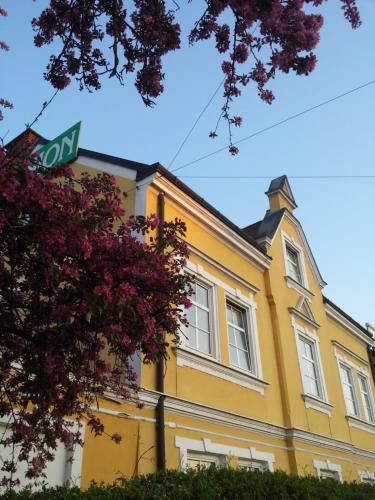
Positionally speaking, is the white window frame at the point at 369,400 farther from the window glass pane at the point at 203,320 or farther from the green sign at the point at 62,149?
the green sign at the point at 62,149

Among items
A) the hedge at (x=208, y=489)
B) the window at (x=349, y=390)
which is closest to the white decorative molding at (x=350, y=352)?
the window at (x=349, y=390)

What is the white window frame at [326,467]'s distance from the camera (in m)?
12.0

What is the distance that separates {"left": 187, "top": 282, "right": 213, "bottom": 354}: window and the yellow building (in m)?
0.03

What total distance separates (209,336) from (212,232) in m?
2.48

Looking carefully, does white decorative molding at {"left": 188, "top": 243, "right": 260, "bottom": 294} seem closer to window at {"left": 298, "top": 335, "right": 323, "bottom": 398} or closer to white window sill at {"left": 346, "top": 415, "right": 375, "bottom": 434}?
window at {"left": 298, "top": 335, "right": 323, "bottom": 398}

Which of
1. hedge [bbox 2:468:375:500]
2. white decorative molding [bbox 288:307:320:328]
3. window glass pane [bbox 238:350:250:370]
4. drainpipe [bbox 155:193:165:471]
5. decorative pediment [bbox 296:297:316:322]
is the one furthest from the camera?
decorative pediment [bbox 296:297:316:322]

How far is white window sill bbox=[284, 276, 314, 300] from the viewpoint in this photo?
14.0 m

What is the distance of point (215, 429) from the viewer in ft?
30.8

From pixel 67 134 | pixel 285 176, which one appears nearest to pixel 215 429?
pixel 67 134

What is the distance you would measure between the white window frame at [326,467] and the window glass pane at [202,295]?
4.73 metres

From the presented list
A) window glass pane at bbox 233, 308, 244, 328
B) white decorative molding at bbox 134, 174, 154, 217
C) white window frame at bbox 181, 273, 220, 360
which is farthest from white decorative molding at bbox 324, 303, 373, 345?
white decorative molding at bbox 134, 174, 154, 217

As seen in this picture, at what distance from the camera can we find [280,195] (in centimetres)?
1625

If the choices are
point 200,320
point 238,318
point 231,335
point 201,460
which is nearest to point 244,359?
point 231,335

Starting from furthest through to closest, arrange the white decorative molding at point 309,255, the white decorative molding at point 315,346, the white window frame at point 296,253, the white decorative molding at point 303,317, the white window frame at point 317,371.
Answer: the white decorative molding at point 309,255, the white window frame at point 296,253, the white decorative molding at point 303,317, the white decorative molding at point 315,346, the white window frame at point 317,371
